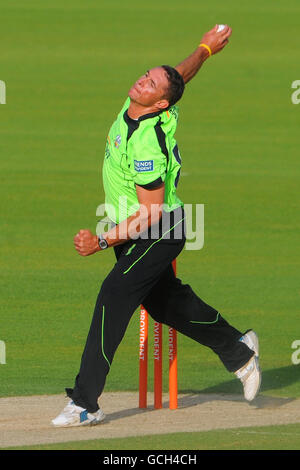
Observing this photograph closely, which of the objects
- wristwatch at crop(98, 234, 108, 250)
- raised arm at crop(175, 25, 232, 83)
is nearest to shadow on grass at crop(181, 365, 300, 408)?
wristwatch at crop(98, 234, 108, 250)

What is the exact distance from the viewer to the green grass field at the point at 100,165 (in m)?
11.5

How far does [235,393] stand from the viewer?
9.77m

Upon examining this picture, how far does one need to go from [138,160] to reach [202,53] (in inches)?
62.1

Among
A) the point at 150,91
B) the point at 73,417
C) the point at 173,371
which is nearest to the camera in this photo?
the point at 150,91

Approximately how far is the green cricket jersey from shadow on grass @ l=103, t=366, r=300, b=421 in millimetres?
1587

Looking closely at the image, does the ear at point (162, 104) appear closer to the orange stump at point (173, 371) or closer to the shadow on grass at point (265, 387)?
the orange stump at point (173, 371)

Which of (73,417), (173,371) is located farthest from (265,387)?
(73,417)

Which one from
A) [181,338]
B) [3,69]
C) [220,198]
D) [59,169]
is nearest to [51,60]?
[3,69]

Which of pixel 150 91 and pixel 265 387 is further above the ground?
pixel 150 91

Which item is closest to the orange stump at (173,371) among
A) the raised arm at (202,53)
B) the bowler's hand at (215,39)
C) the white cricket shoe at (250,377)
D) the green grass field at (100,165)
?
the white cricket shoe at (250,377)

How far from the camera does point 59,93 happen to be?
27.5 m

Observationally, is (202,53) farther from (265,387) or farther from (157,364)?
(265,387)

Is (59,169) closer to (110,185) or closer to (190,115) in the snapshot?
(190,115)

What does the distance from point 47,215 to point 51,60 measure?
13071mm
